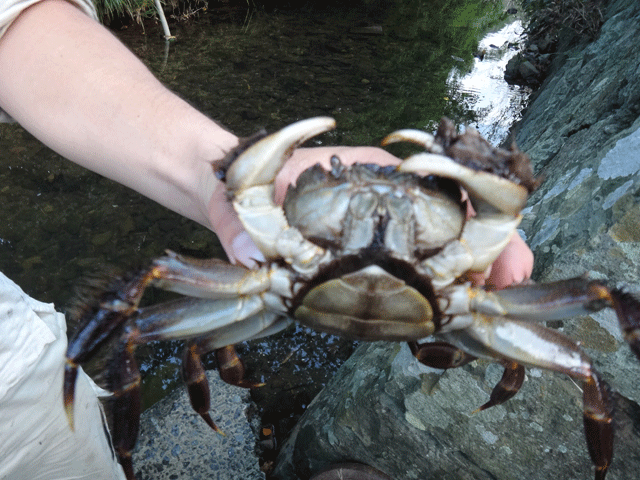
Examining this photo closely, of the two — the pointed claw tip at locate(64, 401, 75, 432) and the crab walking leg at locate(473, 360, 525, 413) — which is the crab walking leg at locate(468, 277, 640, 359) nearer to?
the crab walking leg at locate(473, 360, 525, 413)

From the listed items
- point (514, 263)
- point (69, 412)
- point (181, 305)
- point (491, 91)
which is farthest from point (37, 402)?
point (491, 91)

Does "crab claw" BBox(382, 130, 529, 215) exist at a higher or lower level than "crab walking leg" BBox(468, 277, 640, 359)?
higher

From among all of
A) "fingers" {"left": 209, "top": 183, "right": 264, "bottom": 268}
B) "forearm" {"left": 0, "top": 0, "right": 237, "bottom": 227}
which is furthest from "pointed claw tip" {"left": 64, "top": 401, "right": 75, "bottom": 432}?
"forearm" {"left": 0, "top": 0, "right": 237, "bottom": 227}

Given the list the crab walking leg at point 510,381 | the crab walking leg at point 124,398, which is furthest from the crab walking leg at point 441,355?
the crab walking leg at point 124,398

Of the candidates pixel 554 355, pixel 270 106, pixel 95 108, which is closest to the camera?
pixel 554 355

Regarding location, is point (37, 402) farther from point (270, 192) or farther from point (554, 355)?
point (554, 355)

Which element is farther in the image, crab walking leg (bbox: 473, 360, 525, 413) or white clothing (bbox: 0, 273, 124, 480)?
crab walking leg (bbox: 473, 360, 525, 413)

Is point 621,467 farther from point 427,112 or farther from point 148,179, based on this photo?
point 427,112

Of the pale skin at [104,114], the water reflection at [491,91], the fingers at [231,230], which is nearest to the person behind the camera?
the fingers at [231,230]

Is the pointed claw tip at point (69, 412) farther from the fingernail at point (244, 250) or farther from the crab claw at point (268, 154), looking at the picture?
the crab claw at point (268, 154)
